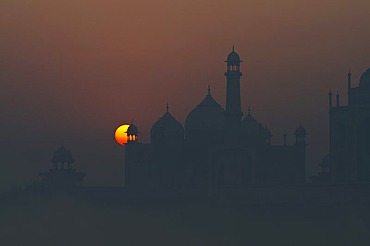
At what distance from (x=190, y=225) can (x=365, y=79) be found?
12577 mm

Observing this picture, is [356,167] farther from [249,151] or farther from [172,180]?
[172,180]

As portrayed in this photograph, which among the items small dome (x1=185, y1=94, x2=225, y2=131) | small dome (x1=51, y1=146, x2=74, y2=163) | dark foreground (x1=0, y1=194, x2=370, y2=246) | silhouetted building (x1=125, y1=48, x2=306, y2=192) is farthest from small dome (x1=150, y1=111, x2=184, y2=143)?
small dome (x1=51, y1=146, x2=74, y2=163)

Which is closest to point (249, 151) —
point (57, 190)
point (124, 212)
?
point (124, 212)

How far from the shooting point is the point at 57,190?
94875 mm

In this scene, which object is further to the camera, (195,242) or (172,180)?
(172,180)

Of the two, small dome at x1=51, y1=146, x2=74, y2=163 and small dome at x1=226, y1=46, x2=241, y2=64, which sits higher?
small dome at x1=226, y1=46, x2=241, y2=64

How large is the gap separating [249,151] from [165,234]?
12540mm

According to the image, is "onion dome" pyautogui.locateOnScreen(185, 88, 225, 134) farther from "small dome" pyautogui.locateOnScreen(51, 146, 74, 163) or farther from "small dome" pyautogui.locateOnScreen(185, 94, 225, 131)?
"small dome" pyautogui.locateOnScreen(51, 146, 74, 163)

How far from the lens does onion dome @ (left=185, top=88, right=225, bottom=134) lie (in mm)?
89875

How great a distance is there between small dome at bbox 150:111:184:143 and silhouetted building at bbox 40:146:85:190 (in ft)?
23.6

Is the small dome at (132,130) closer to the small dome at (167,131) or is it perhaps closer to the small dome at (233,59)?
the small dome at (167,131)

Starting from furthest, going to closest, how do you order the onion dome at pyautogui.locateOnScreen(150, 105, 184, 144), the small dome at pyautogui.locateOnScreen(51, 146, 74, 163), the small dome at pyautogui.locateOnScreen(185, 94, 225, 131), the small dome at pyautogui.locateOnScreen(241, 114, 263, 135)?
the small dome at pyautogui.locateOnScreen(51, 146, 74, 163) → the small dome at pyautogui.locateOnScreen(241, 114, 263, 135) → the onion dome at pyautogui.locateOnScreen(150, 105, 184, 144) → the small dome at pyautogui.locateOnScreen(185, 94, 225, 131)

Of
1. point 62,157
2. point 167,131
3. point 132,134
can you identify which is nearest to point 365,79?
point 167,131

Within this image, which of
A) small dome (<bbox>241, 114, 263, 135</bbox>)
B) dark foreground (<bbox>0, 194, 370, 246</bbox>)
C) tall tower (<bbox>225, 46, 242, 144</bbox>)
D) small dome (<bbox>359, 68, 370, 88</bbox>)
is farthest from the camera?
small dome (<bbox>241, 114, 263, 135</bbox>)
